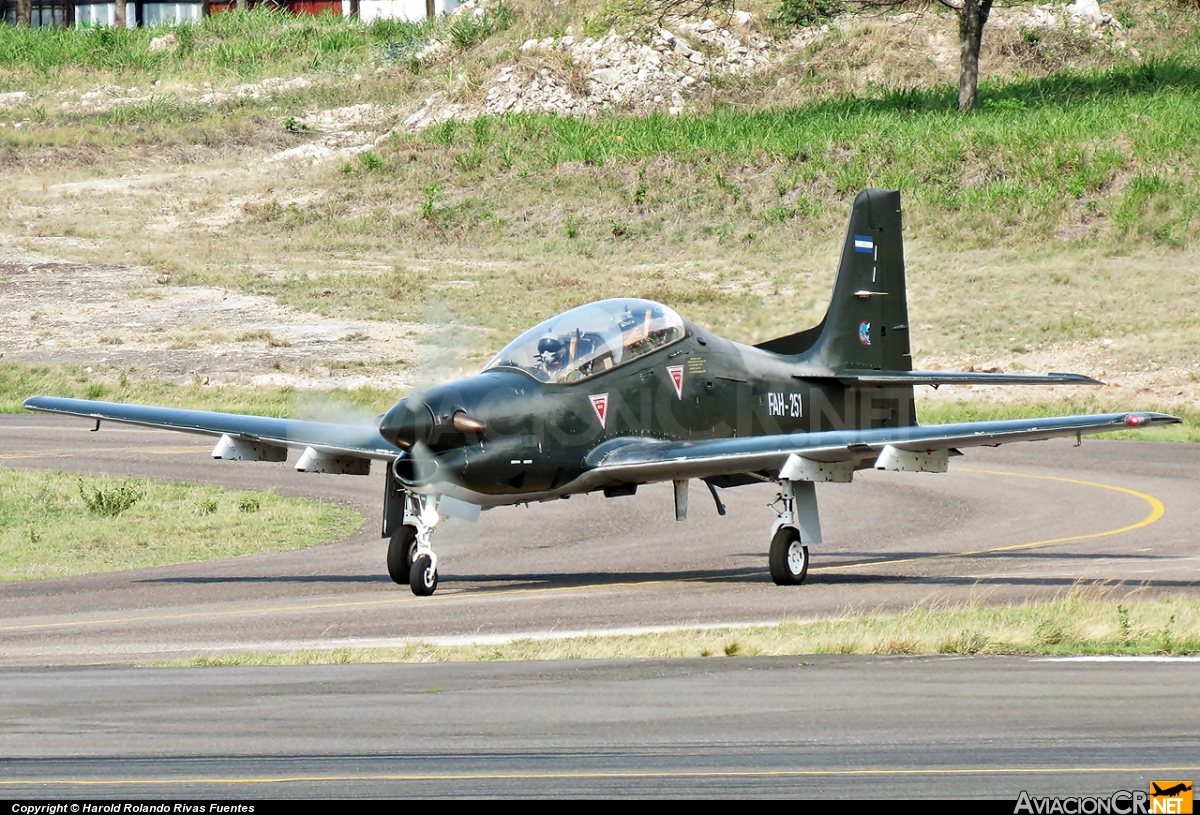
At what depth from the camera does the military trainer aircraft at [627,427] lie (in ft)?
52.0

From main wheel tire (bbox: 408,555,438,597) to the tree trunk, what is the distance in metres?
42.4

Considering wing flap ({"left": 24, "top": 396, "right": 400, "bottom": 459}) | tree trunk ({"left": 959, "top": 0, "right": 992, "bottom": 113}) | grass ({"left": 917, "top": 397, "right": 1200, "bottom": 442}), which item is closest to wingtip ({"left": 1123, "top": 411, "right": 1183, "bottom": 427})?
wing flap ({"left": 24, "top": 396, "right": 400, "bottom": 459})

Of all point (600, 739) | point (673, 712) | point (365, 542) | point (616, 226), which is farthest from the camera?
point (616, 226)

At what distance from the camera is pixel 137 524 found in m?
23.2

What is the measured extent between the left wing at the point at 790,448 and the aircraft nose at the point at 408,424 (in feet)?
7.21

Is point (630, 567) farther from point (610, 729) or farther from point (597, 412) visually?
point (610, 729)

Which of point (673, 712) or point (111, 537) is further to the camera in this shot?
point (111, 537)

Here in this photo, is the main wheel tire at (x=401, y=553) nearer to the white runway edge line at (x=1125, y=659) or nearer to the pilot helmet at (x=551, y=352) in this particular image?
the pilot helmet at (x=551, y=352)

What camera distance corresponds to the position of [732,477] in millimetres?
18656

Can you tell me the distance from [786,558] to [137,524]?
33.7ft

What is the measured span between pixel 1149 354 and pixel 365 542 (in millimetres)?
24422

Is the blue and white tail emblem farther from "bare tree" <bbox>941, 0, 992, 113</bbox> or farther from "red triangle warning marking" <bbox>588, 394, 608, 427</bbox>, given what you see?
"bare tree" <bbox>941, 0, 992, 113</bbox>

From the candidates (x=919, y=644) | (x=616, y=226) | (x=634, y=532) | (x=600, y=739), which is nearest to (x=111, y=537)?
(x=634, y=532)

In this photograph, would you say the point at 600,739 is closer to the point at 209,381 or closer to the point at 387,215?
the point at 209,381
